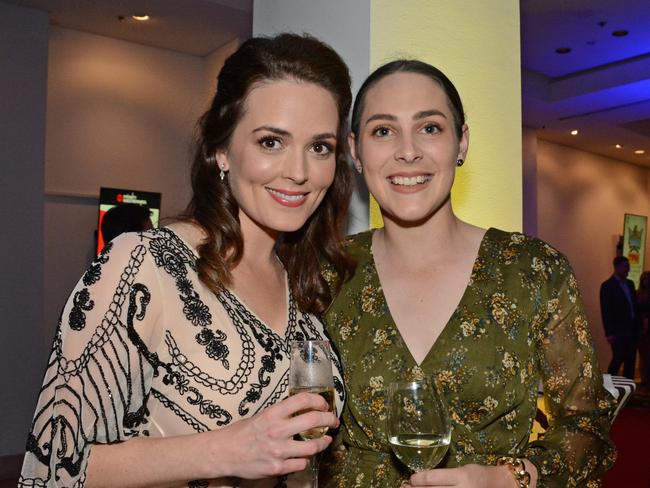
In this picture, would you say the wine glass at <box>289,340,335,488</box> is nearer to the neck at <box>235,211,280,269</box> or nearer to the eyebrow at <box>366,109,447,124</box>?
the neck at <box>235,211,280,269</box>

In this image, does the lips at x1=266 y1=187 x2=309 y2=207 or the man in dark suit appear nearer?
the lips at x1=266 y1=187 x2=309 y2=207

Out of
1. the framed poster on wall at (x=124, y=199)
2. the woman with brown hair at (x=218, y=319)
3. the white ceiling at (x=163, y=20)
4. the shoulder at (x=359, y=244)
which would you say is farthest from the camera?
the framed poster on wall at (x=124, y=199)

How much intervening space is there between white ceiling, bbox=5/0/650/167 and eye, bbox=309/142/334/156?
16.2 ft

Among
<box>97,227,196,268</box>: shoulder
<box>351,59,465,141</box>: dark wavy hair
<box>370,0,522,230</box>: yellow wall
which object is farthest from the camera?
<box>370,0,522,230</box>: yellow wall

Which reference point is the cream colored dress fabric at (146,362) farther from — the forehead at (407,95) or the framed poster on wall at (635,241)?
the framed poster on wall at (635,241)

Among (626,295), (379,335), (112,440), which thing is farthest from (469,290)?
(626,295)

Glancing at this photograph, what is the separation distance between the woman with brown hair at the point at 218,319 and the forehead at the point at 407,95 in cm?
10

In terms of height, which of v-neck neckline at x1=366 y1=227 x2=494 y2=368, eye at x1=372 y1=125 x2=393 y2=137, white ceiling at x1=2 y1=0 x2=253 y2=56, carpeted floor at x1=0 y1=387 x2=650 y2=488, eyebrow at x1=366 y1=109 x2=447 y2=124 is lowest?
carpeted floor at x1=0 y1=387 x2=650 y2=488

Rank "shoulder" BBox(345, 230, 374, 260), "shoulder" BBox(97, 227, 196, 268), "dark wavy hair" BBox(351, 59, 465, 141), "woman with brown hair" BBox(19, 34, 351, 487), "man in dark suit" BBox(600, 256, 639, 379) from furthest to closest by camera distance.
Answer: "man in dark suit" BBox(600, 256, 639, 379)
"shoulder" BBox(345, 230, 374, 260)
"dark wavy hair" BBox(351, 59, 465, 141)
"shoulder" BBox(97, 227, 196, 268)
"woman with brown hair" BBox(19, 34, 351, 487)

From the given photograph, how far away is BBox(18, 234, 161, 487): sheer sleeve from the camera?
5.03 ft

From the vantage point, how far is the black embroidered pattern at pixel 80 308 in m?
1.56

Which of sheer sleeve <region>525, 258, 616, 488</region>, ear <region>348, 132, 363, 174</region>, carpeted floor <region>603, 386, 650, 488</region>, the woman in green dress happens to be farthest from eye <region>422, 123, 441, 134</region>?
carpeted floor <region>603, 386, 650, 488</region>

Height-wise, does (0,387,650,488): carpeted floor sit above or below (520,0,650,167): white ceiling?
below

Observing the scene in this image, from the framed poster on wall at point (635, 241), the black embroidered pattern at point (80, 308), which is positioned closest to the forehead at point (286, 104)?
the black embroidered pattern at point (80, 308)
